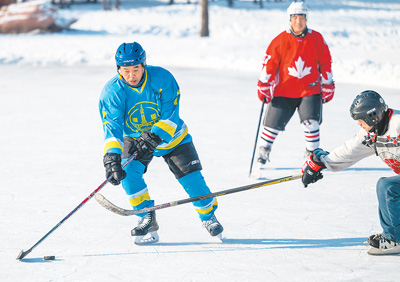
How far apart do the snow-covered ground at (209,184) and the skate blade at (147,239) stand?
0.06 metres

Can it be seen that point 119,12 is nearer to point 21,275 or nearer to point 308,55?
point 308,55

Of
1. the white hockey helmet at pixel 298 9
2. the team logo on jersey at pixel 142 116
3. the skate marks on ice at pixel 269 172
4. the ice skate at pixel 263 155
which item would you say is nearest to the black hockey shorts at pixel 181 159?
the team logo on jersey at pixel 142 116

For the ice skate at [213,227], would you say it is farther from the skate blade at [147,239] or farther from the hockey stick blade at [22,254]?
the hockey stick blade at [22,254]

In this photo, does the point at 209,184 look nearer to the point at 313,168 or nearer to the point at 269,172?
the point at 269,172

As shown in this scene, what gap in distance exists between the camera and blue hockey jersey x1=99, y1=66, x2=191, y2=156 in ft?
10.2

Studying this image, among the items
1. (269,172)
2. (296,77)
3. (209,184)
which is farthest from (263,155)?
(296,77)

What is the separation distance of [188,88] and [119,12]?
643 inches

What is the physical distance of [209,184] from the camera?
4539mm

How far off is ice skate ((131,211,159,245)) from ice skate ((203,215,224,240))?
0.30 meters

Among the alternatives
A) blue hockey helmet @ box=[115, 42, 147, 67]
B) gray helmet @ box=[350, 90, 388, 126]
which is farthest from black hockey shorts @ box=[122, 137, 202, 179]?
gray helmet @ box=[350, 90, 388, 126]

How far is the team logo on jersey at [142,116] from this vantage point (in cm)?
317

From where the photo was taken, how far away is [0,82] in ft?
31.5

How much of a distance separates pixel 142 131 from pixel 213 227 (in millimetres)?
690

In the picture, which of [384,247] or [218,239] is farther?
[218,239]
